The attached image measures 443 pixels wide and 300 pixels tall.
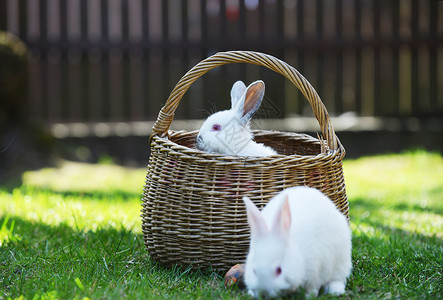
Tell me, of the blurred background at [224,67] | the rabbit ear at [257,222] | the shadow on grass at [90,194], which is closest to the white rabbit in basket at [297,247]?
the rabbit ear at [257,222]

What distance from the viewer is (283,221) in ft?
6.71

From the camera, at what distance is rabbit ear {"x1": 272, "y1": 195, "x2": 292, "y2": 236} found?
6.60 feet

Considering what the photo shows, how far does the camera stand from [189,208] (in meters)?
2.51

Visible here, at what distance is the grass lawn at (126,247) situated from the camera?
2.35 meters

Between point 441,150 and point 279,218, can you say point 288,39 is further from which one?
point 279,218

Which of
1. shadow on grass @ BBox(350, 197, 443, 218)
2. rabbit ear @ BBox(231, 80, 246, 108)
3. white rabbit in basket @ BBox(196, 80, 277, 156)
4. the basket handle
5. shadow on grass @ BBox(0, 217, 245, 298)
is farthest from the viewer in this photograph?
shadow on grass @ BBox(350, 197, 443, 218)

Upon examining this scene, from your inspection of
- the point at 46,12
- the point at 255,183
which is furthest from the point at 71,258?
the point at 46,12

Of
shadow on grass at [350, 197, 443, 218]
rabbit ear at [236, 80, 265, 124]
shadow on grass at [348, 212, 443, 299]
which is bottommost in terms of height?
shadow on grass at [350, 197, 443, 218]

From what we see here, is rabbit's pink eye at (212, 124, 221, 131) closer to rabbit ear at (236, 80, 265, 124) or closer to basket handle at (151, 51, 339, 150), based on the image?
rabbit ear at (236, 80, 265, 124)

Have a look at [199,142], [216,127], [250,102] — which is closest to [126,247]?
[199,142]

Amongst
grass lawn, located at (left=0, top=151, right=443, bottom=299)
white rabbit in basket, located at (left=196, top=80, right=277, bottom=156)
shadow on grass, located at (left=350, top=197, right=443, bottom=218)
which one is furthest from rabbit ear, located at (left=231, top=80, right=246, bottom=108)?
shadow on grass, located at (left=350, top=197, right=443, bottom=218)

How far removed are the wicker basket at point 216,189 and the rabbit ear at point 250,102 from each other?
1.02 feet

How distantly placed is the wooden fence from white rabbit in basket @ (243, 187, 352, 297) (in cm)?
457

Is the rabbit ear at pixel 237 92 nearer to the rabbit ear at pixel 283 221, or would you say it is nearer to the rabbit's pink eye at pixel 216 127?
the rabbit's pink eye at pixel 216 127
